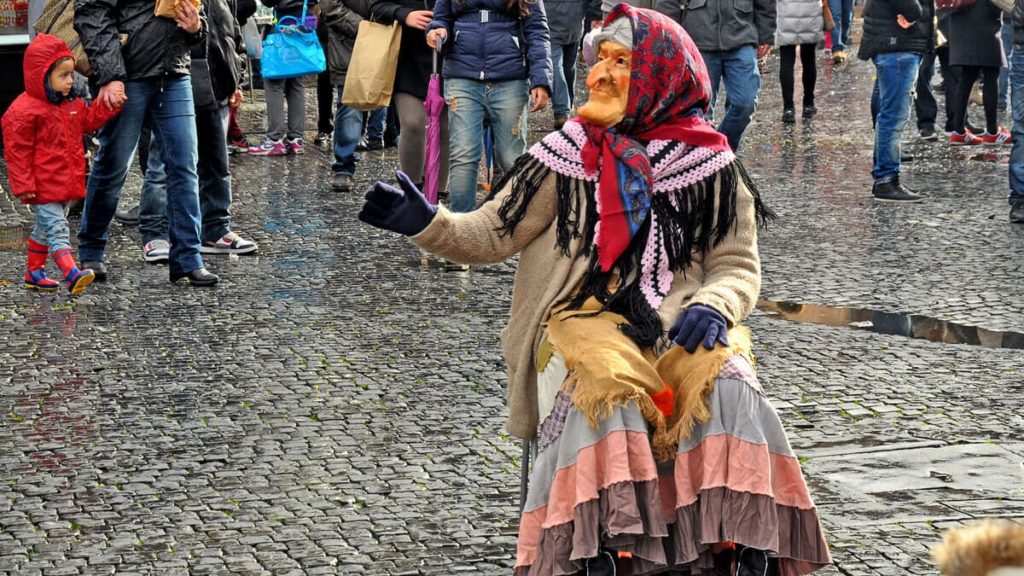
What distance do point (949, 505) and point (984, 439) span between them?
70 cm

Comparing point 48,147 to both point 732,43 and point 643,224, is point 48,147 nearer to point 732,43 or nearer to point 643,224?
point 643,224

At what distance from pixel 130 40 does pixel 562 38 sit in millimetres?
6359

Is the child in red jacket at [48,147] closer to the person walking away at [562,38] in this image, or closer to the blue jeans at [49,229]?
the blue jeans at [49,229]

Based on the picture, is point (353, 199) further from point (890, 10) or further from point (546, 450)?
point (546, 450)

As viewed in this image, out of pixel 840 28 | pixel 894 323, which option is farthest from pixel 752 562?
pixel 840 28

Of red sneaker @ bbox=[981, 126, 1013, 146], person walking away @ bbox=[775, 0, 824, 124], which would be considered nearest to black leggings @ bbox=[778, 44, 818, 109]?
person walking away @ bbox=[775, 0, 824, 124]

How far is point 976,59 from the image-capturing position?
12.2 meters

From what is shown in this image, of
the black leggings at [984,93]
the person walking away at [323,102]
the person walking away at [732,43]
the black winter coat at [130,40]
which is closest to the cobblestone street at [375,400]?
the person walking away at [732,43]

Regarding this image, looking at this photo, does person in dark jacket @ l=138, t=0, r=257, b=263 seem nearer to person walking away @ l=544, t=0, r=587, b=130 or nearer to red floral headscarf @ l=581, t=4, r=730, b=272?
red floral headscarf @ l=581, t=4, r=730, b=272

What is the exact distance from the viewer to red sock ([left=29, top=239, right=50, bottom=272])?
7730mm

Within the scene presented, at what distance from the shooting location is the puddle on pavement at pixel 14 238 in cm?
888

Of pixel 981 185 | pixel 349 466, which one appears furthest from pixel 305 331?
pixel 981 185

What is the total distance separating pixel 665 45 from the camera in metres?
4.28

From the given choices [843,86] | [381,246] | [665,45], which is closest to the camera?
[665,45]
